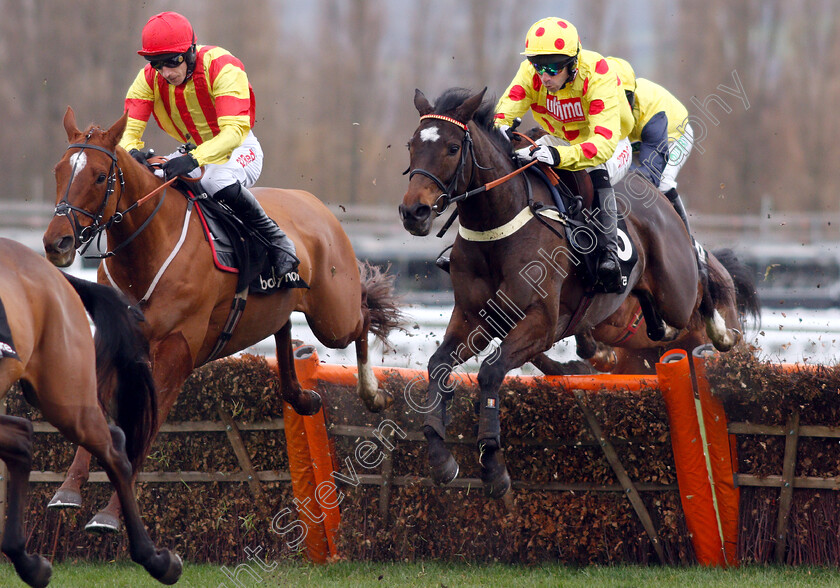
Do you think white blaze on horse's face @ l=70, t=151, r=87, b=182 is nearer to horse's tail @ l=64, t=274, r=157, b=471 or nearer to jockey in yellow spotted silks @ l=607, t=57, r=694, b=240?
horse's tail @ l=64, t=274, r=157, b=471

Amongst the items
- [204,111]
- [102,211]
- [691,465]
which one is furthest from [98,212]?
[691,465]

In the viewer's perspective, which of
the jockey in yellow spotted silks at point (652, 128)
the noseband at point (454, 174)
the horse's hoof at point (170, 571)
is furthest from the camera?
the jockey in yellow spotted silks at point (652, 128)

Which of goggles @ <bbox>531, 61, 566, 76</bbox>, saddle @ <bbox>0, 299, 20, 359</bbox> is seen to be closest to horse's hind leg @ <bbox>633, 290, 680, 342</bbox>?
goggles @ <bbox>531, 61, 566, 76</bbox>

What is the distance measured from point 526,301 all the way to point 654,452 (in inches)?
42.8

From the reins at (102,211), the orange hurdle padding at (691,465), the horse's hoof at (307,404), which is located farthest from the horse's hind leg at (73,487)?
the orange hurdle padding at (691,465)

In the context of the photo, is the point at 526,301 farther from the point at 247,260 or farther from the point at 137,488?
the point at 137,488

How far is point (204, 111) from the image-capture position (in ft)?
17.4

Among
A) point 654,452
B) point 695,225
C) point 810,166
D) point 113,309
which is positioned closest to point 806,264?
point 695,225

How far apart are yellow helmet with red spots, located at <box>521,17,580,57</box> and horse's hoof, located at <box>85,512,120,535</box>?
2.96 meters

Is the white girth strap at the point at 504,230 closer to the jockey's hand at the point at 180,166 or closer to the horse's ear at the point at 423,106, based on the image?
the horse's ear at the point at 423,106

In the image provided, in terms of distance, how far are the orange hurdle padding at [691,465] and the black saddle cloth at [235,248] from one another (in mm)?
2082

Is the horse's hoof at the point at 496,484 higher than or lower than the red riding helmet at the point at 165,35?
lower

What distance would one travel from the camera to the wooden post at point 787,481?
5.07 metres

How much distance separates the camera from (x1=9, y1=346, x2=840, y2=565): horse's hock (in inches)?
201
